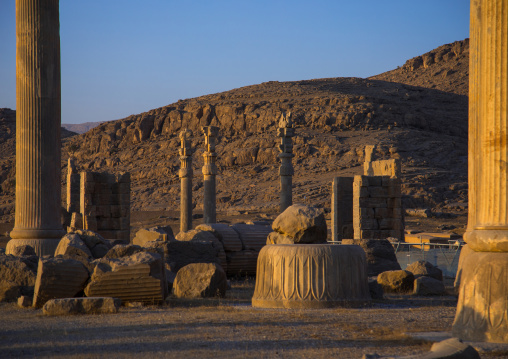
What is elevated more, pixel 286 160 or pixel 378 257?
pixel 286 160

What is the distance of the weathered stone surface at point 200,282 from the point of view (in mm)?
10125

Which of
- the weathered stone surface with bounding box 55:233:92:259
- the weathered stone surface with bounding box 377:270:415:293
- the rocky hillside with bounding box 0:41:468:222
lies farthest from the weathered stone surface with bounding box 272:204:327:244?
the rocky hillside with bounding box 0:41:468:222

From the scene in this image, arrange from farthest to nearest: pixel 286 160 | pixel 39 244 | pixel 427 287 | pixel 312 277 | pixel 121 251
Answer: pixel 286 160
pixel 39 244
pixel 427 287
pixel 121 251
pixel 312 277

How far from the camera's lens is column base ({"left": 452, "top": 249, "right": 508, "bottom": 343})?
5.96 meters

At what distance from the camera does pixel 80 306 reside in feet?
27.7

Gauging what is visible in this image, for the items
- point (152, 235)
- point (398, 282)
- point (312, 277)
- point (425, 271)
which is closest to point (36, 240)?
point (152, 235)

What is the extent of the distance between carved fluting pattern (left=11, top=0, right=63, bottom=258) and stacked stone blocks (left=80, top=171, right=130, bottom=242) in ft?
27.3

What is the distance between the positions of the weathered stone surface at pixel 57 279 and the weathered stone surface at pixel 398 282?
4998mm

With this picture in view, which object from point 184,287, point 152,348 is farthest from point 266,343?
point 184,287

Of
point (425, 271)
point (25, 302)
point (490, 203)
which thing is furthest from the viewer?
point (425, 271)

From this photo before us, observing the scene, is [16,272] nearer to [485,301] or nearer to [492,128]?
[485,301]

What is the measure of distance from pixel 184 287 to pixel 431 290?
3974 millimetres

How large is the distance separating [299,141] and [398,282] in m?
49.0

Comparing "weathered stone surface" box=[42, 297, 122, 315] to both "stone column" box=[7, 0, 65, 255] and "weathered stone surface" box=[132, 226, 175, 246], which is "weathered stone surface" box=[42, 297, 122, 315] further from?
"weathered stone surface" box=[132, 226, 175, 246]
